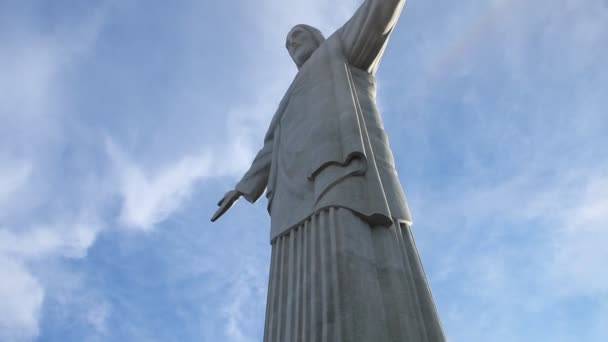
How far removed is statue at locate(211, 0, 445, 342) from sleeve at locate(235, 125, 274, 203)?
17mm

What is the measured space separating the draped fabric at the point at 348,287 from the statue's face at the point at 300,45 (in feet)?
16.0

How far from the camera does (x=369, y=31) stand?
741cm

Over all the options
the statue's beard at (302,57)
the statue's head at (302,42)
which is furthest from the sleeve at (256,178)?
the statue's head at (302,42)

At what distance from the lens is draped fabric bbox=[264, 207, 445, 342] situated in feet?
13.7

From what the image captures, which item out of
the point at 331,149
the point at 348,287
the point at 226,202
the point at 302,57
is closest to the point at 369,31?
the point at 302,57

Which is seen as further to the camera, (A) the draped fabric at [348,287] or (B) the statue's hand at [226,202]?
(B) the statue's hand at [226,202]

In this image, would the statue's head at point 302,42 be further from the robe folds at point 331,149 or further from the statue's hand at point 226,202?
the statue's hand at point 226,202

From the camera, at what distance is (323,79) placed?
7480mm

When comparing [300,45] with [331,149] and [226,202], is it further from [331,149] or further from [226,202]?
[331,149]

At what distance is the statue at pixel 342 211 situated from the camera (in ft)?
14.2

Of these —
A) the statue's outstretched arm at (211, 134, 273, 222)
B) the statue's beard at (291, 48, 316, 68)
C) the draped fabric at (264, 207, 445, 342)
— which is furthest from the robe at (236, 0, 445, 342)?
the statue's beard at (291, 48, 316, 68)

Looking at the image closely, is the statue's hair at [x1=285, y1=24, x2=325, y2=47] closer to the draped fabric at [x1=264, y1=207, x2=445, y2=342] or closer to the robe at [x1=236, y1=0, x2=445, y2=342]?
the robe at [x1=236, y1=0, x2=445, y2=342]

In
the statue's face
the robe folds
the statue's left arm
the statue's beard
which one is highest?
the statue's face

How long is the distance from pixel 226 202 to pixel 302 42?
365 centimetres
